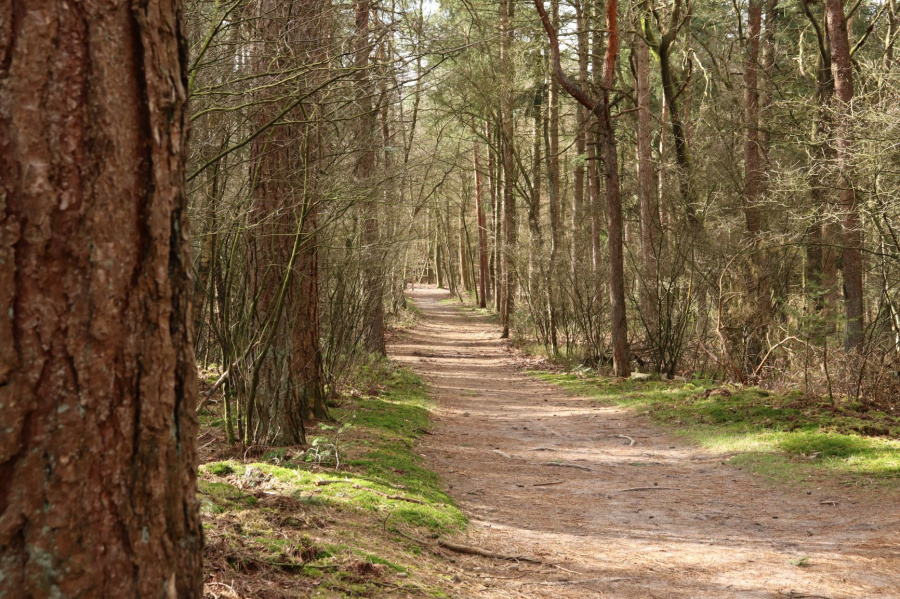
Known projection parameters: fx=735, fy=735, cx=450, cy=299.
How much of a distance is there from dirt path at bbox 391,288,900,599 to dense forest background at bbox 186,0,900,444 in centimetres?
221

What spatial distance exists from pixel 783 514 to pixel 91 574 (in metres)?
6.04

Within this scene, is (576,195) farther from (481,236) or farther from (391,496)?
(391,496)

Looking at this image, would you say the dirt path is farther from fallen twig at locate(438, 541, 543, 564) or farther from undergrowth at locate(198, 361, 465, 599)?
undergrowth at locate(198, 361, 465, 599)

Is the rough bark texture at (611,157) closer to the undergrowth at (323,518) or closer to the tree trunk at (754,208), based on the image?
the tree trunk at (754,208)

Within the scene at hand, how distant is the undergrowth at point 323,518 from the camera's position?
12.0ft

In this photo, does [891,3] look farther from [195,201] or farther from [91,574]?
[91,574]

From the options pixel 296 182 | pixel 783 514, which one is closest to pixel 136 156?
pixel 296 182

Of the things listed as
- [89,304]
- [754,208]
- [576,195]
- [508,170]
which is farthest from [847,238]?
[508,170]

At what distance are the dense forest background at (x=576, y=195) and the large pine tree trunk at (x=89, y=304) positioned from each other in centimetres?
272

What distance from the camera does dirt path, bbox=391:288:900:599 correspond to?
4629 mm

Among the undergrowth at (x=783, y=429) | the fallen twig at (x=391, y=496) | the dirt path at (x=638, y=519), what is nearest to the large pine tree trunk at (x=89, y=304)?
the dirt path at (x=638, y=519)

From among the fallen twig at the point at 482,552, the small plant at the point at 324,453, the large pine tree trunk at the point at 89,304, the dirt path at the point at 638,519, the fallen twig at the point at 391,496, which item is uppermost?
the large pine tree trunk at the point at 89,304

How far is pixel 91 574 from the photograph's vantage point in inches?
62.1

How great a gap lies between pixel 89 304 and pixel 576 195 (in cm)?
2073
